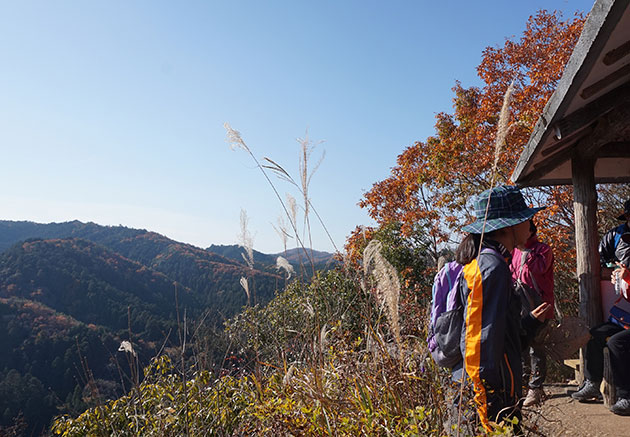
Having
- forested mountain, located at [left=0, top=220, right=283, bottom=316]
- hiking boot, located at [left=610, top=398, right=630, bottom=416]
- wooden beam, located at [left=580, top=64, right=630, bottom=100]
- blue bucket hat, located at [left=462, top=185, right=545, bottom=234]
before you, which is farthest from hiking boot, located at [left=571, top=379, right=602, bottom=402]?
forested mountain, located at [left=0, top=220, right=283, bottom=316]

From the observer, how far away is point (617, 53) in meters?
2.86

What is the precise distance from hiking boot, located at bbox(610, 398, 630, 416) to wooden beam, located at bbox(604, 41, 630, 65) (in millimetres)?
2386

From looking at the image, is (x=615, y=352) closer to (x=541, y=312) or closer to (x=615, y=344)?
(x=615, y=344)

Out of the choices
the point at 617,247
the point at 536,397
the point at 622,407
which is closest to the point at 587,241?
the point at 617,247

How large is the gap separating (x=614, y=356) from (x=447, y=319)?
242cm

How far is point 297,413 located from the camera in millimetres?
2307

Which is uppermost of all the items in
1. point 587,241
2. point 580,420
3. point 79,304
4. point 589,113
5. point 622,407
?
point 589,113

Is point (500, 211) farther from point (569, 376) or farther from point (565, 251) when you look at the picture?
point (569, 376)

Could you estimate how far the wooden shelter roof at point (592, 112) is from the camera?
257 cm

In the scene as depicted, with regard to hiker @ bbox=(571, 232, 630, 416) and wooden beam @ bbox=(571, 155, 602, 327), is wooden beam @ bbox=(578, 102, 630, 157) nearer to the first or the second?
wooden beam @ bbox=(571, 155, 602, 327)

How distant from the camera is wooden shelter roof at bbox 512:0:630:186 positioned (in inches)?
101

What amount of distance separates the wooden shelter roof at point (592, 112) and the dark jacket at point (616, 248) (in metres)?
0.72

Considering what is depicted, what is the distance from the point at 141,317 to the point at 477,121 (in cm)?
2332

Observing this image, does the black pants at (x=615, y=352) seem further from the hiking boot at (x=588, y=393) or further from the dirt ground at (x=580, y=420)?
the dirt ground at (x=580, y=420)
